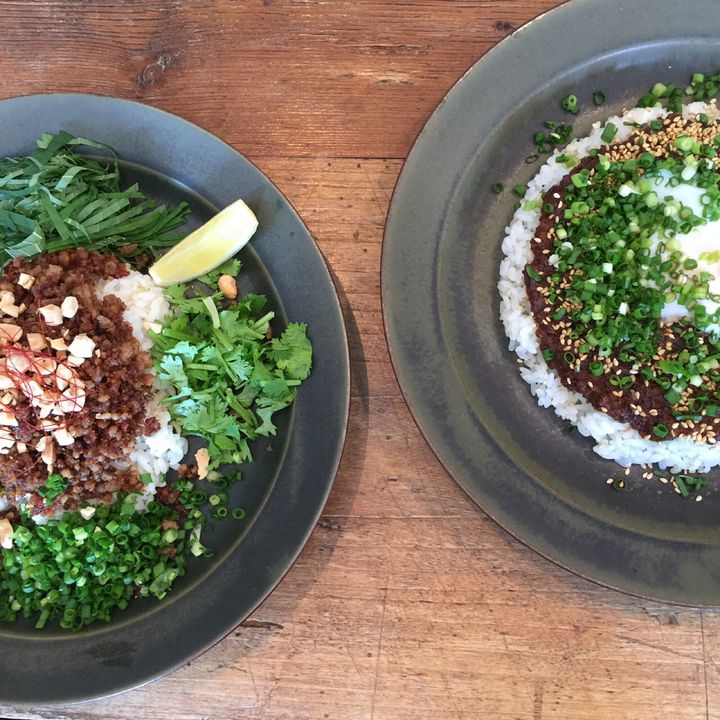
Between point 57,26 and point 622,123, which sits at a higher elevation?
point 57,26

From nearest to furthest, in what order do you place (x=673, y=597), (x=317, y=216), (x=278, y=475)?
(x=673, y=597) < (x=278, y=475) < (x=317, y=216)

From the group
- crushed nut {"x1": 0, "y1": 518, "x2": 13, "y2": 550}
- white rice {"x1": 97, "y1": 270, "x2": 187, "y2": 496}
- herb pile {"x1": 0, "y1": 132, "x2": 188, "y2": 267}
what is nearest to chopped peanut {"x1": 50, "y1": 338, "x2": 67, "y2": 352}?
white rice {"x1": 97, "y1": 270, "x2": 187, "y2": 496}

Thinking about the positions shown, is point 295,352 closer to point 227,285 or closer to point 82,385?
point 227,285

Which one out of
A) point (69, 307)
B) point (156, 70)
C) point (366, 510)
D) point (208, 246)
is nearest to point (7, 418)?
point (69, 307)

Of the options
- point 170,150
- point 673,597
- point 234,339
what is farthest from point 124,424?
point 673,597

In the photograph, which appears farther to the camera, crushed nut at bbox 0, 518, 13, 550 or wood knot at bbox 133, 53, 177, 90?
wood knot at bbox 133, 53, 177, 90

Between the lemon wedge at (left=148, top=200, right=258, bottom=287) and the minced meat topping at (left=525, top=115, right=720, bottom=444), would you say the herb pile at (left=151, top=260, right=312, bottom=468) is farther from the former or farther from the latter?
the minced meat topping at (left=525, top=115, right=720, bottom=444)

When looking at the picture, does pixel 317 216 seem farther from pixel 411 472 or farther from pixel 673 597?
pixel 673 597
